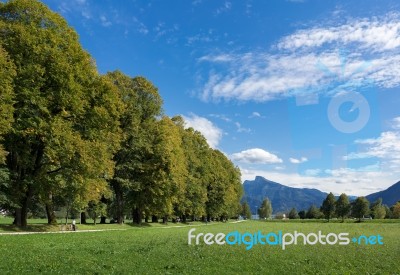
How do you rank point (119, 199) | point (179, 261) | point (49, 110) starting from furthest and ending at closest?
point (119, 199)
point (49, 110)
point (179, 261)

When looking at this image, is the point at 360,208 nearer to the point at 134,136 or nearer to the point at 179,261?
the point at 134,136

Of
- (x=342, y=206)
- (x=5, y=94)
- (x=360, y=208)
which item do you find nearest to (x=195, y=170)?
(x=5, y=94)

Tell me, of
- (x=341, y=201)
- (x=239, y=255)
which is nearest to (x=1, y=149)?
(x=239, y=255)

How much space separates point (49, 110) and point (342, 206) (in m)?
159

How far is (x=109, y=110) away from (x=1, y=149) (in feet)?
45.0

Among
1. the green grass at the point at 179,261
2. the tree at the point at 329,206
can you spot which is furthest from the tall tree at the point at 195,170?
the tree at the point at 329,206

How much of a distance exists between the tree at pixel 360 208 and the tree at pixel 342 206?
8.08 feet

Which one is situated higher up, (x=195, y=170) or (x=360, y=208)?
(x=195, y=170)

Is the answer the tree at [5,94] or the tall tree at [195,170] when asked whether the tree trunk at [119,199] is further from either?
the tree at [5,94]

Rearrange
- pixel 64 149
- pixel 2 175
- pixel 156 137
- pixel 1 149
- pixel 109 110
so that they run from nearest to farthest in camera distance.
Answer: pixel 1 149 < pixel 2 175 < pixel 64 149 < pixel 109 110 < pixel 156 137

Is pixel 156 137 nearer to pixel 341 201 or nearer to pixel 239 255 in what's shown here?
pixel 239 255

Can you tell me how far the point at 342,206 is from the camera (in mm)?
178125

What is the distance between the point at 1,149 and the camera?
115ft

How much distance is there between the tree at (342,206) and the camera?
584 ft
